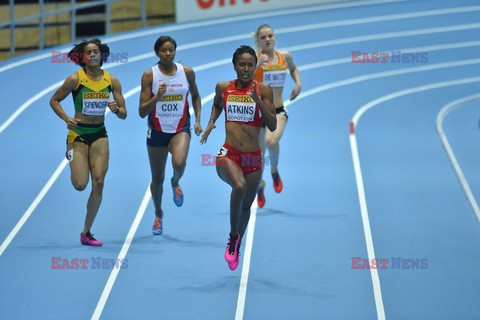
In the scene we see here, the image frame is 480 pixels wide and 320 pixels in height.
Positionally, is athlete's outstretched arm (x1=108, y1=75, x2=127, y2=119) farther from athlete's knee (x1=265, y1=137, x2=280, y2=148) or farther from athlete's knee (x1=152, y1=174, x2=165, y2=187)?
athlete's knee (x1=265, y1=137, x2=280, y2=148)

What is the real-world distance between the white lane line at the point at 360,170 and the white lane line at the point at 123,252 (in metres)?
2.48

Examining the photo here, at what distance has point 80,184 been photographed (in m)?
10.8

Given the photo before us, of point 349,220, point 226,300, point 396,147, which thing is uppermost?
point 396,147

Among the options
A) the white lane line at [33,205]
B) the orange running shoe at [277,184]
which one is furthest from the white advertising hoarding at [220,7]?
the orange running shoe at [277,184]

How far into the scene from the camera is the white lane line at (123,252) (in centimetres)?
987

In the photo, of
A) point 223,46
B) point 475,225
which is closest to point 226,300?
point 475,225

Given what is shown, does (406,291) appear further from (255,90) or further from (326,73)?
(326,73)

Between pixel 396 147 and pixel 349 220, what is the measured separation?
3341 millimetres

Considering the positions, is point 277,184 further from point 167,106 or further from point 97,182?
point 97,182

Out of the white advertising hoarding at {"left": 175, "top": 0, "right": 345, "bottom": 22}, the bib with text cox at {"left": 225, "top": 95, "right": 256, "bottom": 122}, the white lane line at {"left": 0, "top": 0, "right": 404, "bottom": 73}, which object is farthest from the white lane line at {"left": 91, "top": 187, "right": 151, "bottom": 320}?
the white advertising hoarding at {"left": 175, "top": 0, "right": 345, "bottom": 22}

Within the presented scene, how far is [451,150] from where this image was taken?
15.4 metres

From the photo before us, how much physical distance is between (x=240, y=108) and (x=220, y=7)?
12648 mm

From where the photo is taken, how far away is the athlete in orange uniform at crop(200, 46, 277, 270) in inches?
385

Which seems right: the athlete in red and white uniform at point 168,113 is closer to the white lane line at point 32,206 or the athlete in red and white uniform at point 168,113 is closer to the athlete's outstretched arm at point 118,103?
the athlete's outstretched arm at point 118,103
